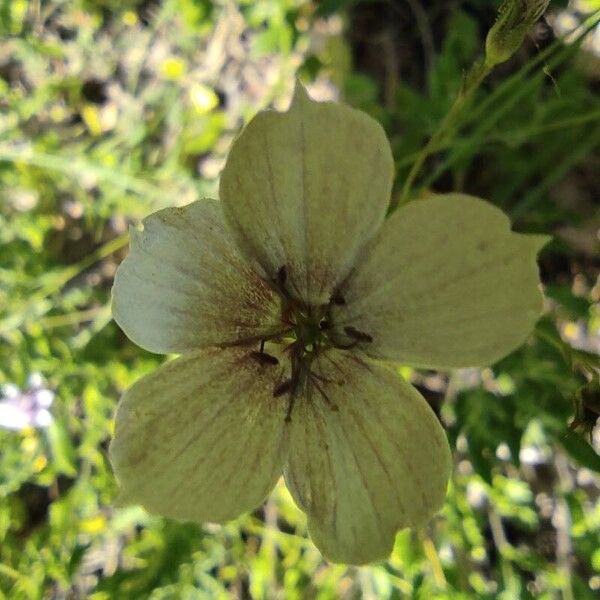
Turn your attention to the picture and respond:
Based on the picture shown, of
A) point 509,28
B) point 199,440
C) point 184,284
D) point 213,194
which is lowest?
point 213,194

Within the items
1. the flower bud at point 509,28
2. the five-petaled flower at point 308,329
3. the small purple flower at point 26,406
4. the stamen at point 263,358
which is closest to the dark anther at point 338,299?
the five-petaled flower at point 308,329

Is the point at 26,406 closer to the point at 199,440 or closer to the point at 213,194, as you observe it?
the point at 213,194

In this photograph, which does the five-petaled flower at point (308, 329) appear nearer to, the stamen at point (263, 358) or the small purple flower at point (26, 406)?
the stamen at point (263, 358)

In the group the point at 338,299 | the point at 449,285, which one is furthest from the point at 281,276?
the point at 449,285

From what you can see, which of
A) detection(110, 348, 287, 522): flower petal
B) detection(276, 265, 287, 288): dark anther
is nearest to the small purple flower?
detection(110, 348, 287, 522): flower petal

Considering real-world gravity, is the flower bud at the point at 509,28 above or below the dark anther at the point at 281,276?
above

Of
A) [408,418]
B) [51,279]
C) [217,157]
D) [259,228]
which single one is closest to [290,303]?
[259,228]
